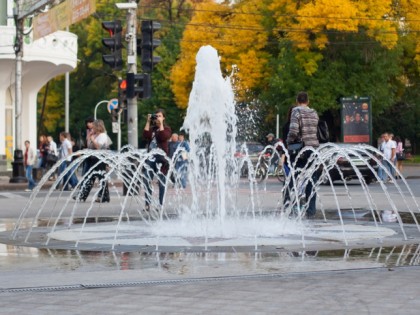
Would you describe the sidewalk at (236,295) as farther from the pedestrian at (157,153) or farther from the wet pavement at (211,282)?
the pedestrian at (157,153)

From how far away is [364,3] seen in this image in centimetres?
5462

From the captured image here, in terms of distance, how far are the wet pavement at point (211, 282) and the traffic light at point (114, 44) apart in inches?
535

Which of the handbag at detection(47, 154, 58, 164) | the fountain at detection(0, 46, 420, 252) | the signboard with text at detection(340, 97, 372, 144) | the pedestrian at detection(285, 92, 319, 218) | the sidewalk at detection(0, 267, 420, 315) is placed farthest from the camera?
the signboard with text at detection(340, 97, 372, 144)

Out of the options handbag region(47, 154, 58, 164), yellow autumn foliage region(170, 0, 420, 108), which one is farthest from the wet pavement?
yellow autumn foliage region(170, 0, 420, 108)

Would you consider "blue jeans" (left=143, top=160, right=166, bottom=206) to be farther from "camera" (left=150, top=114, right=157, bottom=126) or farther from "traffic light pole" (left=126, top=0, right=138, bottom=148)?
"traffic light pole" (left=126, top=0, right=138, bottom=148)

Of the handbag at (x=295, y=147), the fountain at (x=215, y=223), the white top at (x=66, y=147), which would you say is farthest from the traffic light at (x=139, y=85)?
the handbag at (x=295, y=147)

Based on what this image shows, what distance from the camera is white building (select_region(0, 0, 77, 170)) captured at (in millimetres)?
43406

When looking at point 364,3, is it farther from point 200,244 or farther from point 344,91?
point 200,244

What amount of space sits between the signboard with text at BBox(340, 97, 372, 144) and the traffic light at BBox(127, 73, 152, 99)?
2321 centimetres

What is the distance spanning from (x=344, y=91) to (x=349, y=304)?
47.6 m

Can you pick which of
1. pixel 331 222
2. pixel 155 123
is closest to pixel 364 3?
pixel 155 123

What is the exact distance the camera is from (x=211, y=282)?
929 cm

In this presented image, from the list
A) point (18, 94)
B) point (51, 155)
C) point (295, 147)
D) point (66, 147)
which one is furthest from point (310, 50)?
point (295, 147)

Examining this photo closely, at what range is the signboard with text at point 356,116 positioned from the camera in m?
48.5
